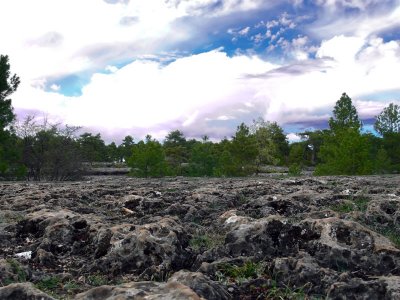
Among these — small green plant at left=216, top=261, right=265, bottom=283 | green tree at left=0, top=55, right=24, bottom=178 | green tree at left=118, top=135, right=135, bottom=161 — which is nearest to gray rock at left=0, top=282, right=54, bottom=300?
small green plant at left=216, top=261, right=265, bottom=283

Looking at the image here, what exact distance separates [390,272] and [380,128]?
8665cm

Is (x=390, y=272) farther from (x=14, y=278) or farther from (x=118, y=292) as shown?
(x=14, y=278)

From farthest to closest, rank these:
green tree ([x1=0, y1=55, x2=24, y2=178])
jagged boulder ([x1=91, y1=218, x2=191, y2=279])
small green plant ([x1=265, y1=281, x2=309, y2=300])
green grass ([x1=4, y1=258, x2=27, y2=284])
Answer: green tree ([x1=0, y1=55, x2=24, y2=178]), jagged boulder ([x1=91, y1=218, x2=191, y2=279]), green grass ([x1=4, y1=258, x2=27, y2=284]), small green plant ([x1=265, y1=281, x2=309, y2=300])

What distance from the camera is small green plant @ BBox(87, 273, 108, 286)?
4844mm

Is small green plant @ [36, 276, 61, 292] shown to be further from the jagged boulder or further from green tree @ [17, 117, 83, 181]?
green tree @ [17, 117, 83, 181]

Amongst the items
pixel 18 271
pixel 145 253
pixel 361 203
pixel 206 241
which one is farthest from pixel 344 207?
pixel 18 271

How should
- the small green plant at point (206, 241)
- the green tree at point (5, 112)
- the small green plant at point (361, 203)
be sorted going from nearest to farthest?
the small green plant at point (206, 241) → the small green plant at point (361, 203) → the green tree at point (5, 112)

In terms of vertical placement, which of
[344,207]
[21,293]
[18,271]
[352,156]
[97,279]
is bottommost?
[97,279]

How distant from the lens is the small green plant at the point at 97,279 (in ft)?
15.9

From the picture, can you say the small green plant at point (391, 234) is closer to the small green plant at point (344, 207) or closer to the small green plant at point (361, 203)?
the small green plant at point (361, 203)

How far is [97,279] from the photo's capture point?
16.3 ft

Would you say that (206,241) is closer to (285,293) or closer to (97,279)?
(97,279)

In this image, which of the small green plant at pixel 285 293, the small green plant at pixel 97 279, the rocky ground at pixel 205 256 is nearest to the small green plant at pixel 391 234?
the rocky ground at pixel 205 256

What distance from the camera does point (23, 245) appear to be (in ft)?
21.2
